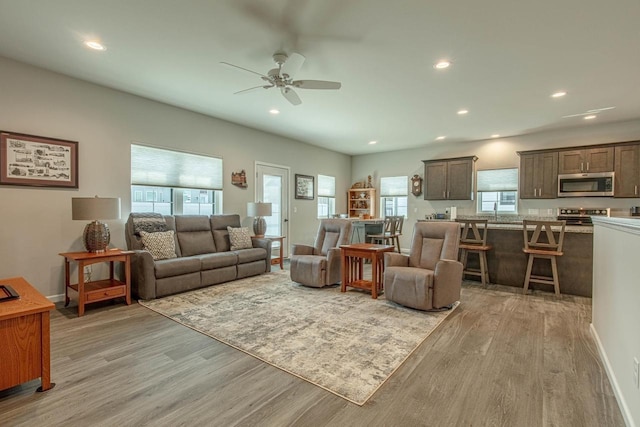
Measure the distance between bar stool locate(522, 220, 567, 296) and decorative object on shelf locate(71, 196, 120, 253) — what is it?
210 inches

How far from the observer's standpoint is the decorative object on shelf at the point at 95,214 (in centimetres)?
348

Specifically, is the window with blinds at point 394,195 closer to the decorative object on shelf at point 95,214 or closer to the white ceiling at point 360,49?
the white ceiling at point 360,49

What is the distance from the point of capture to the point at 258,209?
19.1ft

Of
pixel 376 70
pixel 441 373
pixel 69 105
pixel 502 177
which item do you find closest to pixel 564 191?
pixel 502 177

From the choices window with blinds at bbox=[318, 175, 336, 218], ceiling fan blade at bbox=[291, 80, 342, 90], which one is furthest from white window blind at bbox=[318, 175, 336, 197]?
ceiling fan blade at bbox=[291, 80, 342, 90]

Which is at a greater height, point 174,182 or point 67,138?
point 67,138

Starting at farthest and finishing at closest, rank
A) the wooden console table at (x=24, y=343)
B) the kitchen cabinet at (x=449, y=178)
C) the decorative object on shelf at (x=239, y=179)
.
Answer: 1. the kitchen cabinet at (x=449, y=178)
2. the decorative object on shelf at (x=239, y=179)
3. the wooden console table at (x=24, y=343)

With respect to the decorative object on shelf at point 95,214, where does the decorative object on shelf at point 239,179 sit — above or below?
above

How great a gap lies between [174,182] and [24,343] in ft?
11.3

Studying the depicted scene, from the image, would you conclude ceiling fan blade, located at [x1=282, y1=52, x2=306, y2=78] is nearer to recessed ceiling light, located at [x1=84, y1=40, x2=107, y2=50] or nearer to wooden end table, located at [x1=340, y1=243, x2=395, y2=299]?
recessed ceiling light, located at [x1=84, y1=40, x2=107, y2=50]

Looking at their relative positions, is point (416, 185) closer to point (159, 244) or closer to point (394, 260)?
point (394, 260)

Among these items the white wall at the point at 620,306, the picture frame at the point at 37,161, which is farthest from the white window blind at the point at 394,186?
the picture frame at the point at 37,161

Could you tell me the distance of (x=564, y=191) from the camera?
6.04 m

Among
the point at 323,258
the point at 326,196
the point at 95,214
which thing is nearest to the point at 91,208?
the point at 95,214
